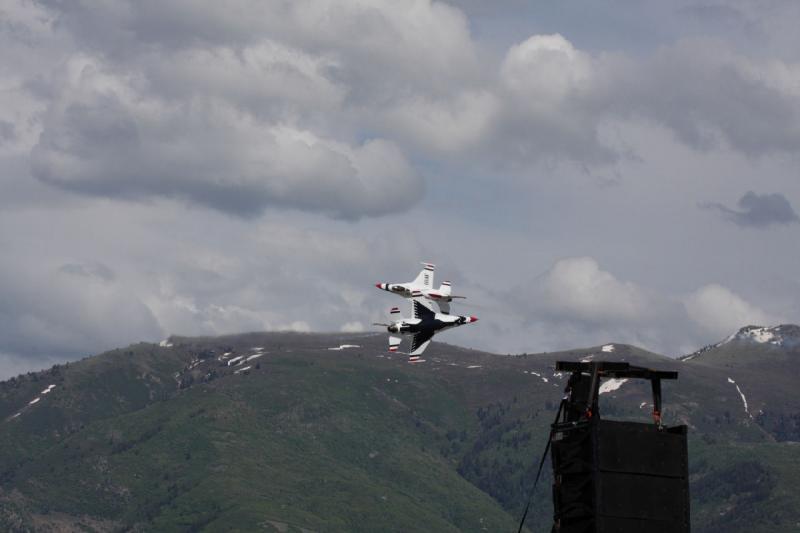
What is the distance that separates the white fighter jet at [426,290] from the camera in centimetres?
13925

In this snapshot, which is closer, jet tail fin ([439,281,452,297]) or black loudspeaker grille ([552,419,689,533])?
black loudspeaker grille ([552,419,689,533])

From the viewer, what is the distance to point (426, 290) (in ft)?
463

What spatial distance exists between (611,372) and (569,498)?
12.6 feet

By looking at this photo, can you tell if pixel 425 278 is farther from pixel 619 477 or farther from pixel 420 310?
pixel 619 477

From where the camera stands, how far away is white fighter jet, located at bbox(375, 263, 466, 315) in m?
139

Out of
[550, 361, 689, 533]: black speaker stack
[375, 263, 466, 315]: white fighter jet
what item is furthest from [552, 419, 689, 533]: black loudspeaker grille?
[375, 263, 466, 315]: white fighter jet

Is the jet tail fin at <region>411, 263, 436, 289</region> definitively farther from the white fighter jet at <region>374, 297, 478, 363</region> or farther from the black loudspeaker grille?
the black loudspeaker grille

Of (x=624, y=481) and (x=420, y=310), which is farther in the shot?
(x=420, y=310)

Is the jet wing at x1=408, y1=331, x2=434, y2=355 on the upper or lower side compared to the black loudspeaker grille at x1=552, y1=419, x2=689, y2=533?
upper

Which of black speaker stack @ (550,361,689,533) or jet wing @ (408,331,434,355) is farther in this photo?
jet wing @ (408,331,434,355)

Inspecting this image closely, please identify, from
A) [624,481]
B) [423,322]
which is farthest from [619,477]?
[423,322]

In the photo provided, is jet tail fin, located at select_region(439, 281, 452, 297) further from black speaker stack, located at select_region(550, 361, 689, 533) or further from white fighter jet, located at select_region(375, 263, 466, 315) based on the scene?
black speaker stack, located at select_region(550, 361, 689, 533)

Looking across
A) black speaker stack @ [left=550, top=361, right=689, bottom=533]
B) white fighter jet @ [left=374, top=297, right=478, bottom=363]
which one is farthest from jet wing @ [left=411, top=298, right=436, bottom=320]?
black speaker stack @ [left=550, top=361, right=689, bottom=533]

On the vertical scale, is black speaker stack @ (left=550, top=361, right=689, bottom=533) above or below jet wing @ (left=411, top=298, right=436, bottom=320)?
below
